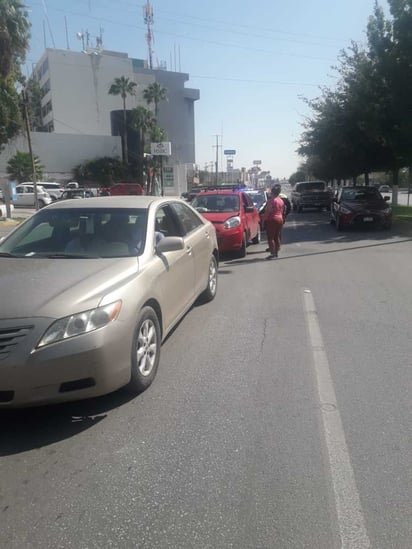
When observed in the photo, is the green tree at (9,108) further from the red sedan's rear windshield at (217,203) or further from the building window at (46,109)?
the building window at (46,109)

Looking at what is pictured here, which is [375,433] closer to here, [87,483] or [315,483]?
[315,483]

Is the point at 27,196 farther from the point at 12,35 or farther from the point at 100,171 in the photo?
the point at 100,171

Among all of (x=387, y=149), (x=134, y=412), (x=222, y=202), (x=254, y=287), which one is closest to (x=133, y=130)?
(x=387, y=149)

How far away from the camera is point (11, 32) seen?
2712cm

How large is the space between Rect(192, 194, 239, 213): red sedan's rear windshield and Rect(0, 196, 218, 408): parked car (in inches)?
235

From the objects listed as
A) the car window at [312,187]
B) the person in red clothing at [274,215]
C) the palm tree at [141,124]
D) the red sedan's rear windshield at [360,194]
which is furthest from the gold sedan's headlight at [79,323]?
the palm tree at [141,124]

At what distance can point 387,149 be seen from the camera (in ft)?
76.7

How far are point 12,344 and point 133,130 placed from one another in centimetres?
6922

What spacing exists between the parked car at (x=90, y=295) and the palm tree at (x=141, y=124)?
206ft

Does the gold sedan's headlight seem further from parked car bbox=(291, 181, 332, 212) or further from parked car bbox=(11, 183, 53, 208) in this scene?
parked car bbox=(11, 183, 53, 208)

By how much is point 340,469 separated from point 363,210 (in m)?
15.4

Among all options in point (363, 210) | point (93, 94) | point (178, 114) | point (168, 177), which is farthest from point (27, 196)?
point (178, 114)

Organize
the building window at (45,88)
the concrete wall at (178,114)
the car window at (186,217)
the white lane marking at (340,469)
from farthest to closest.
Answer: the concrete wall at (178,114), the building window at (45,88), the car window at (186,217), the white lane marking at (340,469)

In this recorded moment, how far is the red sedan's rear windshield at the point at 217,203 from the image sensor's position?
1219 cm
